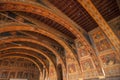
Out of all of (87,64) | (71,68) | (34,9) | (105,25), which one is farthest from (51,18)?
(71,68)

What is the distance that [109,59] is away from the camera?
7.23 m

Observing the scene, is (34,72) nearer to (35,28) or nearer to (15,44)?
(15,44)

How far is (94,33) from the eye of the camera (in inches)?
340

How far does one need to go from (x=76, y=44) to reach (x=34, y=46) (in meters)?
5.93

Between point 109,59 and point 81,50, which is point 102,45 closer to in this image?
point 109,59

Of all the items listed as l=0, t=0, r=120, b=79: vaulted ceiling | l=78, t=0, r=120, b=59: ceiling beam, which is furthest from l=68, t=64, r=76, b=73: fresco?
l=78, t=0, r=120, b=59: ceiling beam

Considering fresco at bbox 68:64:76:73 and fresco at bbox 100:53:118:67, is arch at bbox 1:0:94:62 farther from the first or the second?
fresco at bbox 68:64:76:73

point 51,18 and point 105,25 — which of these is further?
point 51,18

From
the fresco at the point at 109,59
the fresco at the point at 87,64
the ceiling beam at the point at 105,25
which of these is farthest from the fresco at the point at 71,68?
the ceiling beam at the point at 105,25

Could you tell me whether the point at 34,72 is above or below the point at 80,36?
below

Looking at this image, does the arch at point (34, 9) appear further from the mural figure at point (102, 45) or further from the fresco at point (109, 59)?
the fresco at point (109, 59)

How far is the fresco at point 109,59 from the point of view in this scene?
6931 mm

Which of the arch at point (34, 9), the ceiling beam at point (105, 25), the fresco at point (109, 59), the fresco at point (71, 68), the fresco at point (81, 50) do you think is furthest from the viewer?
the fresco at point (71, 68)

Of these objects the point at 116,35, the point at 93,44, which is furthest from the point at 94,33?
the point at 116,35
